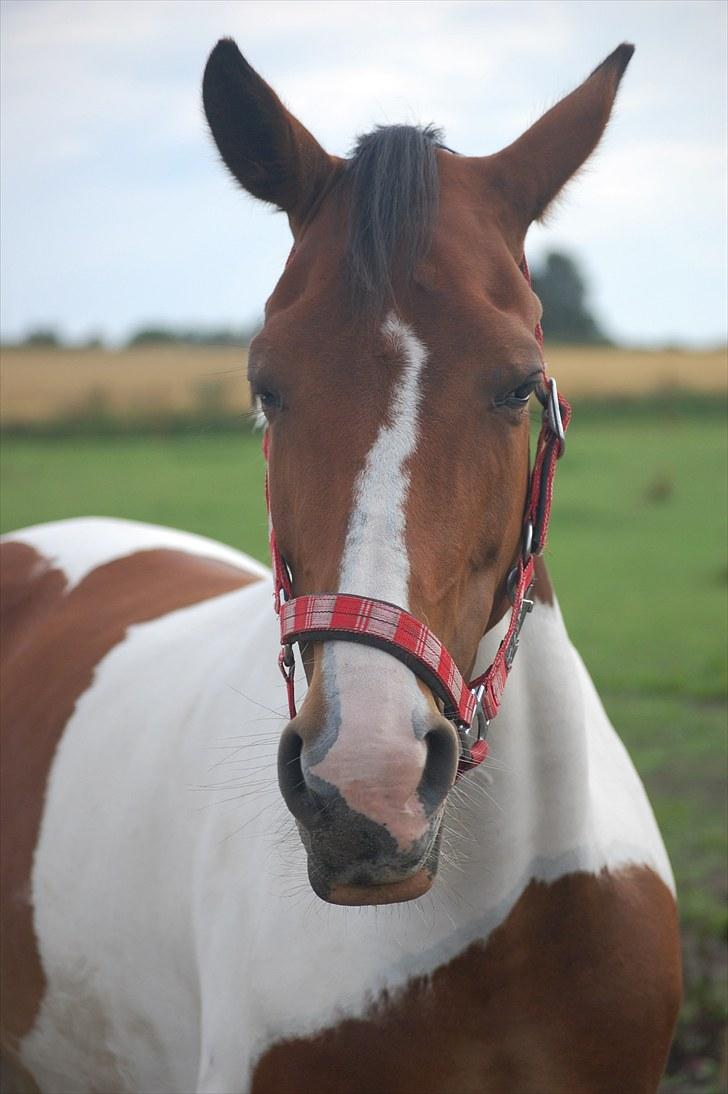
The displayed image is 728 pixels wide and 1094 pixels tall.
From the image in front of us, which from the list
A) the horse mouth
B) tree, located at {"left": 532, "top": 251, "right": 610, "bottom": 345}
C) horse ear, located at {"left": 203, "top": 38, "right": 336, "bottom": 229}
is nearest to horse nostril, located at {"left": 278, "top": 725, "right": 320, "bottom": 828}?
the horse mouth

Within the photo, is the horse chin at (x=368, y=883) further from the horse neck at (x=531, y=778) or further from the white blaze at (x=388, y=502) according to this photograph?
the horse neck at (x=531, y=778)

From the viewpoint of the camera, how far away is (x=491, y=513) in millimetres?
1798

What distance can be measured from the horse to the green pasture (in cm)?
76

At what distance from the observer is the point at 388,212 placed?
184cm

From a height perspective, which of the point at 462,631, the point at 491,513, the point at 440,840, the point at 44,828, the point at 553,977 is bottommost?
the point at 44,828

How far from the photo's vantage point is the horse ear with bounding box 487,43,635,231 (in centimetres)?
204

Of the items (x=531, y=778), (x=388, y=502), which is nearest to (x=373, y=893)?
(x=388, y=502)

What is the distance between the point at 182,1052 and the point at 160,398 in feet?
55.1

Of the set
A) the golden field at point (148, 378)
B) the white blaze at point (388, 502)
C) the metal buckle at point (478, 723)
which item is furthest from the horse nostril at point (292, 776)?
the golden field at point (148, 378)

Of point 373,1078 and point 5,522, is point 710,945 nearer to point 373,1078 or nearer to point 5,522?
point 373,1078

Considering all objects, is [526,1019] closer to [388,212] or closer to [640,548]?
[388,212]

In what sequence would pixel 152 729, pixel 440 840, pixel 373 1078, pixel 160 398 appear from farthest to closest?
pixel 160 398 → pixel 152 729 → pixel 373 1078 → pixel 440 840

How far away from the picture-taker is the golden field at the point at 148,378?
17719 millimetres

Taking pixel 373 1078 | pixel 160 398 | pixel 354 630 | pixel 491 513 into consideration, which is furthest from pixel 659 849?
pixel 160 398
